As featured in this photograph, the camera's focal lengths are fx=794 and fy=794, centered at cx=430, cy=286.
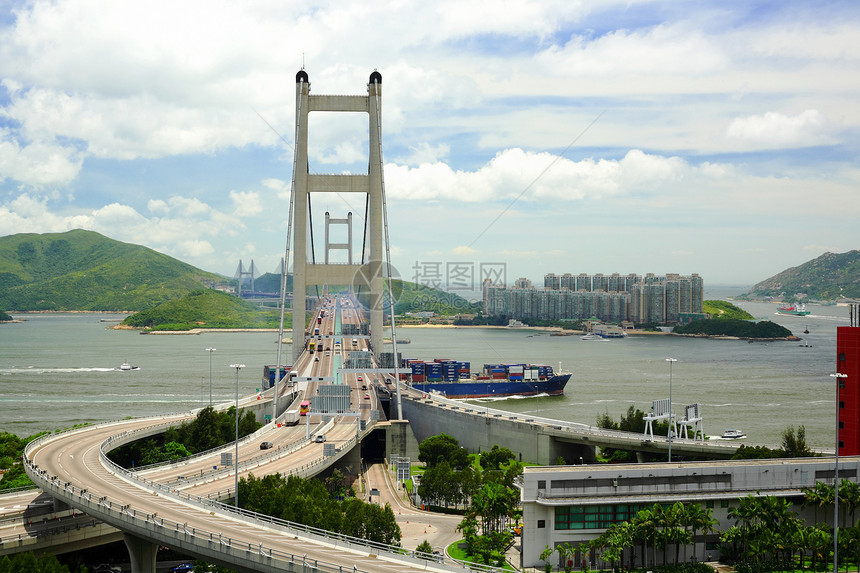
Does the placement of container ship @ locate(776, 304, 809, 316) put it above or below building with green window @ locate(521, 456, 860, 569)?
above

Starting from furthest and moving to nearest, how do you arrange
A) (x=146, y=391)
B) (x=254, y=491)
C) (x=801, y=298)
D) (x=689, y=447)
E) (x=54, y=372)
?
(x=801, y=298)
(x=54, y=372)
(x=146, y=391)
(x=689, y=447)
(x=254, y=491)

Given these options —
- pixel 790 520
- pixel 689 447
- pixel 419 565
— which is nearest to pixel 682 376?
pixel 689 447

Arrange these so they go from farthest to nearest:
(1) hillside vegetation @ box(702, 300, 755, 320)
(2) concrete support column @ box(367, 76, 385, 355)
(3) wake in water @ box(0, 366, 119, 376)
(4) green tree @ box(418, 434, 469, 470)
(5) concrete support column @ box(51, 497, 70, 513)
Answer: (1) hillside vegetation @ box(702, 300, 755, 320) < (3) wake in water @ box(0, 366, 119, 376) < (2) concrete support column @ box(367, 76, 385, 355) < (4) green tree @ box(418, 434, 469, 470) < (5) concrete support column @ box(51, 497, 70, 513)

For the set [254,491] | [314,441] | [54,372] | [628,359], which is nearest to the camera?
[254,491]

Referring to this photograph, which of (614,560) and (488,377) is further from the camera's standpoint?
(488,377)

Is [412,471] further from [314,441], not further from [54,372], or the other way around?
[54,372]

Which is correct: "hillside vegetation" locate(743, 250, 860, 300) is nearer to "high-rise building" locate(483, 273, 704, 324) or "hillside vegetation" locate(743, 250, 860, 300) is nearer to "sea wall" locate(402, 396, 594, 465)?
"high-rise building" locate(483, 273, 704, 324)

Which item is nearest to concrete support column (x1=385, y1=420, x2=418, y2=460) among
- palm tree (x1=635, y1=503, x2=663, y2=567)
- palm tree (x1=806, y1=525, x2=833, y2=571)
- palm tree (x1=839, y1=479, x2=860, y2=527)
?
palm tree (x1=635, y1=503, x2=663, y2=567)
